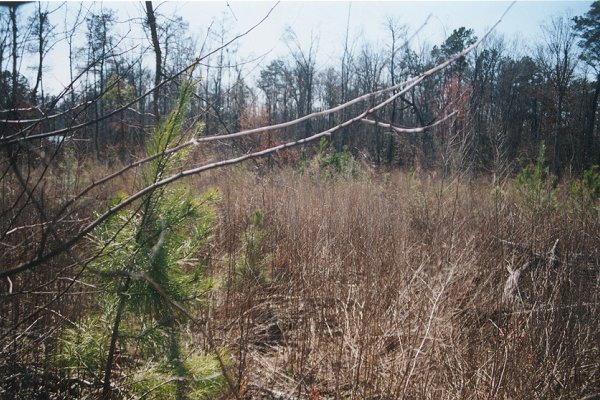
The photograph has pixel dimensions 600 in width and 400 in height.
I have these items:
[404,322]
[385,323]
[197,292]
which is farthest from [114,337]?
[404,322]

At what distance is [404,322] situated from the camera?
2295 mm

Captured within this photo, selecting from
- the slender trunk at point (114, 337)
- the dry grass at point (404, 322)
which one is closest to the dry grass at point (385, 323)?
the dry grass at point (404, 322)

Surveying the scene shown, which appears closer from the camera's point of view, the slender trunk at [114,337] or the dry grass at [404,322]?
the slender trunk at [114,337]

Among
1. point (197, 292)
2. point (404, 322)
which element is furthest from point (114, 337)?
point (404, 322)

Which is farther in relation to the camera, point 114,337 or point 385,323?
point 385,323

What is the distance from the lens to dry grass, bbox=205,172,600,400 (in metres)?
1.83

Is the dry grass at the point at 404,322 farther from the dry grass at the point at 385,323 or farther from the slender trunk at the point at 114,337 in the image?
the slender trunk at the point at 114,337

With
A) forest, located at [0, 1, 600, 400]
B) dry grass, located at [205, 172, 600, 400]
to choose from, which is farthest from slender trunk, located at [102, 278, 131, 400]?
dry grass, located at [205, 172, 600, 400]

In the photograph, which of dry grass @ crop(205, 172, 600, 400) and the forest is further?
dry grass @ crop(205, 172, 600, 400)

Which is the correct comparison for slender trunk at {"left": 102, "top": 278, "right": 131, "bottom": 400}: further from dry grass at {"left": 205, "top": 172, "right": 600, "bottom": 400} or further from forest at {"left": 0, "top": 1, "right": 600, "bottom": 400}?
dry grass at {"left": 205, "top": 172, "right": 600, "bottom": 400}

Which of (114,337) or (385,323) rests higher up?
(114,337)

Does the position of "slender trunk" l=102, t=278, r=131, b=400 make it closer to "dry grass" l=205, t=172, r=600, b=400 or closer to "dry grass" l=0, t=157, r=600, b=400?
"dry grass" l=0, t=157, r=600, b=400

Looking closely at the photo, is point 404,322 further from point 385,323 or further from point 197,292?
point 197,292

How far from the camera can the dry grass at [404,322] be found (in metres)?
1.83
